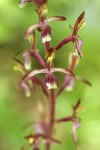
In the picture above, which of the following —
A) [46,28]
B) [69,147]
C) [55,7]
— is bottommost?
[69,147]

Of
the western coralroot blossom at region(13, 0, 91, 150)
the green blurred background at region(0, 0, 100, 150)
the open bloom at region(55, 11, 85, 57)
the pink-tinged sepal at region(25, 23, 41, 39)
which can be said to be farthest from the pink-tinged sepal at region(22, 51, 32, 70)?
the green blurred background at region(0, 0, 100, 150)

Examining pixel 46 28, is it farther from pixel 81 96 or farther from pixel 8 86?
pixel 8 86

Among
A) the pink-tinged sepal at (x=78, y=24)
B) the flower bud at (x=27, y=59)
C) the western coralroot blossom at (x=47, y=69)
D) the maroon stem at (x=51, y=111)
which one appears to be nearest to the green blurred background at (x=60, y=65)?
the western coralroot blossom at (x=47, y=69)

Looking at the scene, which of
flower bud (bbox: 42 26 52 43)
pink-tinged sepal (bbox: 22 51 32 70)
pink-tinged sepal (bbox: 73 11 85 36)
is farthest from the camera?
pink-tinged sepal (bbox: 22 51 32 70)

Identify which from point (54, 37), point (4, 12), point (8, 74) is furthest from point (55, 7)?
point (8, 74)

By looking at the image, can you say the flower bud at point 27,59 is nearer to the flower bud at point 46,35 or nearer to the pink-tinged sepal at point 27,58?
the pink-tinged sepal at point 27,58

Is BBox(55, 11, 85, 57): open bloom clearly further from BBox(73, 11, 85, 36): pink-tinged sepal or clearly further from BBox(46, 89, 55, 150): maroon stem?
BBox(46, 89, 55, 150): maroon stem
